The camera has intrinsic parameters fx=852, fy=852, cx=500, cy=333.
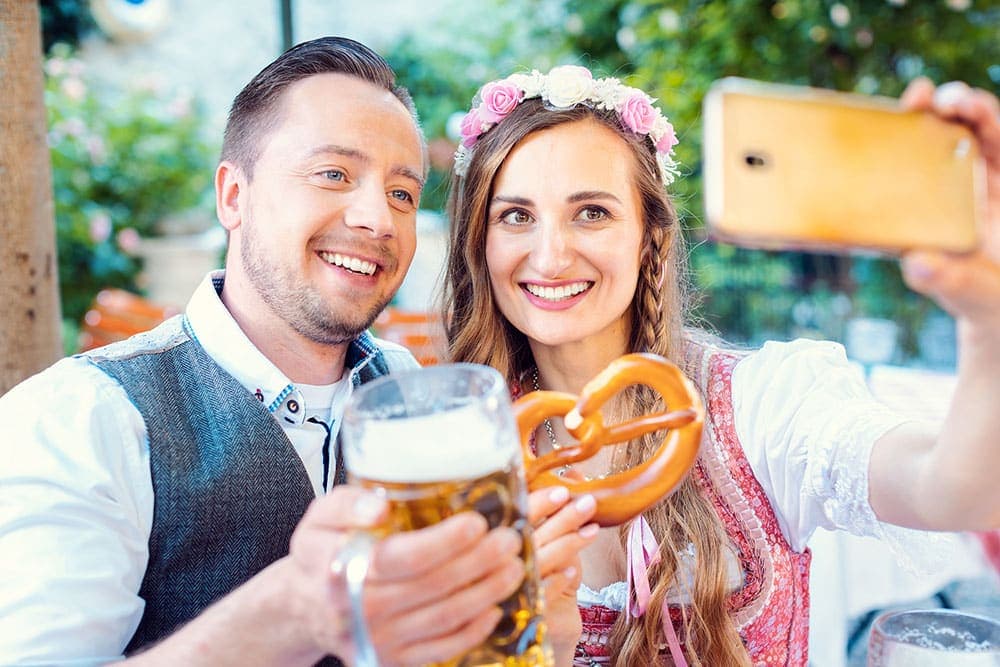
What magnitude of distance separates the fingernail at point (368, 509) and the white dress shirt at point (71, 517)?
641 mm

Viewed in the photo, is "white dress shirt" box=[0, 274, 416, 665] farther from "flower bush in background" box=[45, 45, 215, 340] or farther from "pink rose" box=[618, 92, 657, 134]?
"flower bush in background" box=[45, 45, 215, 340]

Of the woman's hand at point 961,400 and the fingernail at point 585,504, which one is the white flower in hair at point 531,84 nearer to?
the woman's hand at point 961,400

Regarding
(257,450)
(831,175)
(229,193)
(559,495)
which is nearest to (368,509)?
(559,495)

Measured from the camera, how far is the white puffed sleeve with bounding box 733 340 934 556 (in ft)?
4.28

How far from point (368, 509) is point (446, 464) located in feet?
0.26

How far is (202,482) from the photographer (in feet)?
4.42

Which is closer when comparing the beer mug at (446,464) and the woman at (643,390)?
the beer mug at (446,464)

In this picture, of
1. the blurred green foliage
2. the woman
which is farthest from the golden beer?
the blurred green foliage

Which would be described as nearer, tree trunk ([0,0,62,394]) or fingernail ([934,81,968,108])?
fingernail ([934,81,968,108])

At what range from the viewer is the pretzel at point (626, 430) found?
3.18ft

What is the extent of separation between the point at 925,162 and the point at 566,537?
525mm

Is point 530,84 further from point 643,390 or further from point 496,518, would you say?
point 496,518

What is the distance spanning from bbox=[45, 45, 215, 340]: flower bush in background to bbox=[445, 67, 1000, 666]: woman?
3927 millimetres

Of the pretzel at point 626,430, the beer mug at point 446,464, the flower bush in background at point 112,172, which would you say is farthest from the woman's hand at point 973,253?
the flower bush in background at point 112,172
